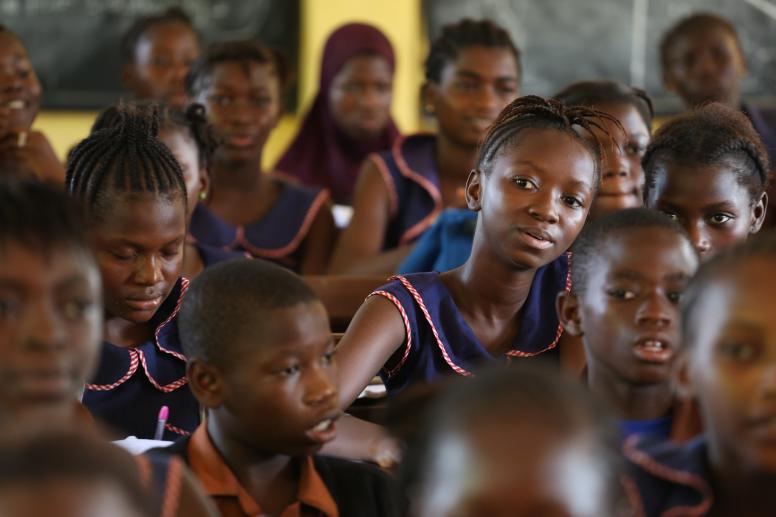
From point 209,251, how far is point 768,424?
5.69 ft

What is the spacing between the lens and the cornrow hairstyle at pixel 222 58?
392cm

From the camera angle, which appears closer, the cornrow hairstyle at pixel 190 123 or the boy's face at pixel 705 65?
the cornrow hairstyle at pixel 190 123

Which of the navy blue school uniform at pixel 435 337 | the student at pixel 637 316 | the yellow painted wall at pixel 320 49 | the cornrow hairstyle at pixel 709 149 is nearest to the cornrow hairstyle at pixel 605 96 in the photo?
the cornrow hairstyle at pixel 709 149

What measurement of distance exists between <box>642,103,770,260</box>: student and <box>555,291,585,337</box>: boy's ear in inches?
17.6

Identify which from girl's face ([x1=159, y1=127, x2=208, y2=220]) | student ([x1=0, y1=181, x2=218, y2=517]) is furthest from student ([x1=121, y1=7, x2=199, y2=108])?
student ([x1=0, y1=181, x2=218, y2=517])

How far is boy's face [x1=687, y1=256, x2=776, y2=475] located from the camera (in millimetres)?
1418

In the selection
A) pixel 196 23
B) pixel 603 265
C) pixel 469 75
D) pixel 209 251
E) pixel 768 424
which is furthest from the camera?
pixel 196 23

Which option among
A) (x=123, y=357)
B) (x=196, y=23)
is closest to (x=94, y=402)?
(x=123, y=357)

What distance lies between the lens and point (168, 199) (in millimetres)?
2359

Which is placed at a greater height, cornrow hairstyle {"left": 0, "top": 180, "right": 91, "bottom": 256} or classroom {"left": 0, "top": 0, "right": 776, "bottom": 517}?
cornrow hairstyle {"left": 0, "top": 180, "right": 91, "bottom": 256}

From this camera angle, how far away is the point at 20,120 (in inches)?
137

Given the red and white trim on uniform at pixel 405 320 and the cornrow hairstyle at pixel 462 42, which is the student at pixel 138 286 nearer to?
the red and white trim on uniform at pixel 405 320

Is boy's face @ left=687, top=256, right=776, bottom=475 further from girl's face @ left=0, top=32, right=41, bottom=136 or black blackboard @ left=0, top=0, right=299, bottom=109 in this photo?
black blackboard @ left=0, top=0, right=299, bottom=109

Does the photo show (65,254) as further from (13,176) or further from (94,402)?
(94,402)
